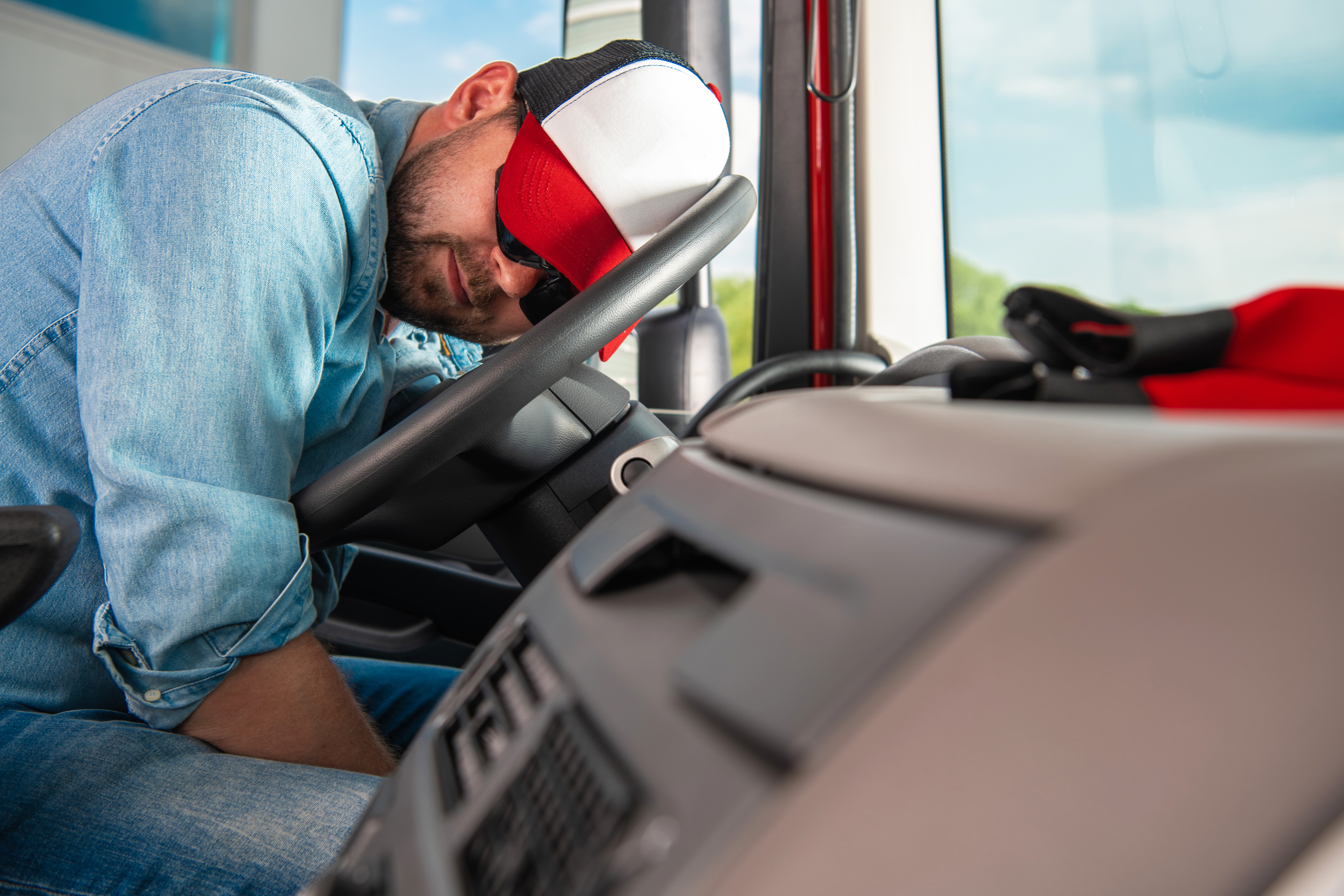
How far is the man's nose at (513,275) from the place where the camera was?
90cm

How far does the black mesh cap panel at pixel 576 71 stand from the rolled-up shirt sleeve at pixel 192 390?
27 centimetres

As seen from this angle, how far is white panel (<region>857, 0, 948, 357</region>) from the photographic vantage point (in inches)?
49.9

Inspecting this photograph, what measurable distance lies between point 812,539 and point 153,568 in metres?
0.55

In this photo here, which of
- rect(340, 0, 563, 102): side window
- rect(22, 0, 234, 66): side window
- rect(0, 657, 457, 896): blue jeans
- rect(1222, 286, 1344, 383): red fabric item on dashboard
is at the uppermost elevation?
rect(22, 0, 234, 66): side window

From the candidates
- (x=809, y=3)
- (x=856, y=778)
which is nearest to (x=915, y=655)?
(x=856, y=778)

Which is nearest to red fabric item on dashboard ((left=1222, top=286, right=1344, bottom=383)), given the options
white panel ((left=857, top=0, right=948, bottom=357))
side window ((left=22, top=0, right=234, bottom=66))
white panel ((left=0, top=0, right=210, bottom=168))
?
white panel ((left=857, top=0, right=948, bottom=357))

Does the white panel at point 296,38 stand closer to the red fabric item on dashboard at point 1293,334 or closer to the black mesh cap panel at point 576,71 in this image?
the black mesh cap panel at point 576,71

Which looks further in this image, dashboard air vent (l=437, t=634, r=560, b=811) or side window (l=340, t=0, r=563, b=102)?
side window (l=340, t=0, r=563, b=102)

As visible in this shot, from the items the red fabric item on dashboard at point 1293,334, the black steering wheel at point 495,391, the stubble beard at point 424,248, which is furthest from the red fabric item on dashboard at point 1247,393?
the stubble beard at point 424,248

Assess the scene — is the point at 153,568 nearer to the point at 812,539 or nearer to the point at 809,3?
the point at 812,539

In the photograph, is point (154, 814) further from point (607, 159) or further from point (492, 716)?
point (607, 159)

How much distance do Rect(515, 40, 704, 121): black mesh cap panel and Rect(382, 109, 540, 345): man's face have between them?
7cm

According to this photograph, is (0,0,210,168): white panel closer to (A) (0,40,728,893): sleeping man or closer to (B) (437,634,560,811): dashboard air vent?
(A) (0,40,728,893): sleeping man

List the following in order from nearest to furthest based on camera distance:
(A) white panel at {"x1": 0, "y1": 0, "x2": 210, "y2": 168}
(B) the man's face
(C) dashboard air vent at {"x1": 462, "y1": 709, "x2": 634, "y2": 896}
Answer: (C) dashboard air vent at {"x1": 462, "y1": 709, "x2": 634, "y2": 896}, (B) the man's face, (A) white panel at {"x1": 0, "y1": 0, "x2": 210, "y2": 168}
